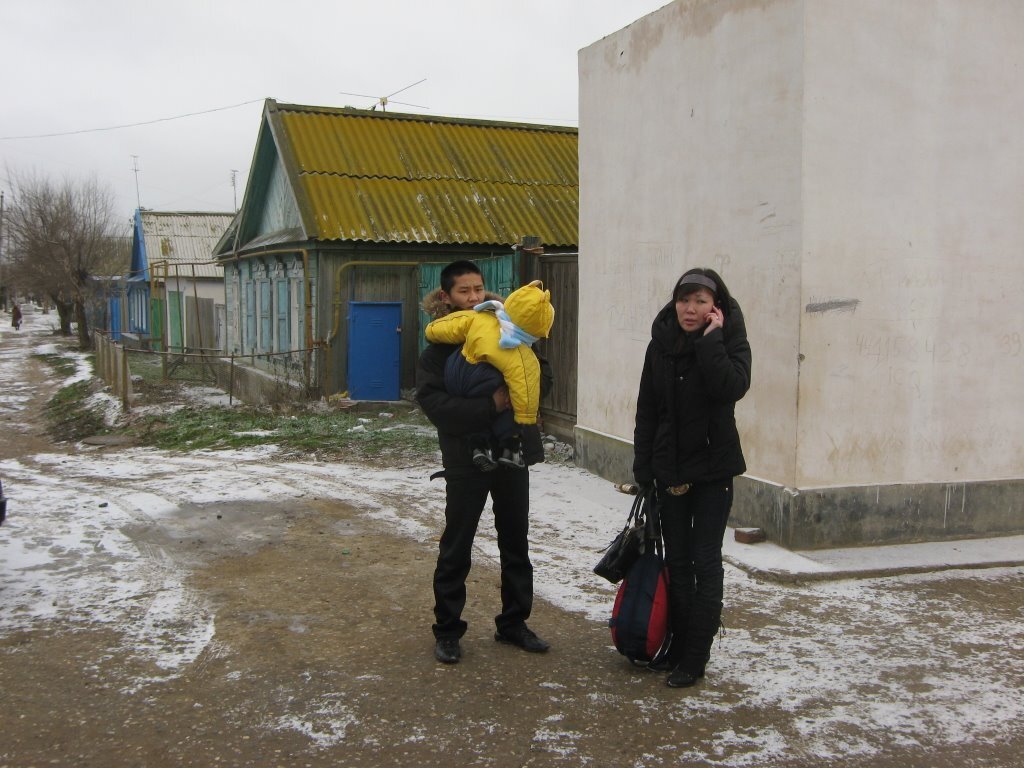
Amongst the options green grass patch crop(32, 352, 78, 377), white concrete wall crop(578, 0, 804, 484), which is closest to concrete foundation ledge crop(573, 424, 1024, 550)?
white concrete wall crop(578, 0, 804, 484)

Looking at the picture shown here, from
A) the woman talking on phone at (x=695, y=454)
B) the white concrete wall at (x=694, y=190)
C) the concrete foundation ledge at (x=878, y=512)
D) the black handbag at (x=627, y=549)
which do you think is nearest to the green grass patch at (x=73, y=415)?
the white concrete wall at (x=694, y=190)

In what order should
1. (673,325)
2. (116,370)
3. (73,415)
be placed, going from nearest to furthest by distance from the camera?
(673,325)
(73,415)
(116,370)

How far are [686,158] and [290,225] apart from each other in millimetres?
10349

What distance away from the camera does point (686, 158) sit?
7355 millimetres

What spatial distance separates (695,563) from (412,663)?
1.36 meters

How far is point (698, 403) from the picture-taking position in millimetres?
4055

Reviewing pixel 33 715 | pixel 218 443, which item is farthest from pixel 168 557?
pixel 218 443

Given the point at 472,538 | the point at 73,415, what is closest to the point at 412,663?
the point at 472,538

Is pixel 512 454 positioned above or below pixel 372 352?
above

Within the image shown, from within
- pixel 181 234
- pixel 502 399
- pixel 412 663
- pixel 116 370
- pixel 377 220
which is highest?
pixel 181 234

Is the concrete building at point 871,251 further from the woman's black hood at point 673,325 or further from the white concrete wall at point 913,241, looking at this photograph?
the woman's black hood at point 673,325

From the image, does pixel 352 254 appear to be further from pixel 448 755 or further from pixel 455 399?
pixel 448 755

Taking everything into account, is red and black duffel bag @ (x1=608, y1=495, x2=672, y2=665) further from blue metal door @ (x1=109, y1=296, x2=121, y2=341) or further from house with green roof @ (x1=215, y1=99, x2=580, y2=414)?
blue metal door @ (x1=109, y1=296, x2=121, y2=341)

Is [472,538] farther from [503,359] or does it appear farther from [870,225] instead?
[870,225]
